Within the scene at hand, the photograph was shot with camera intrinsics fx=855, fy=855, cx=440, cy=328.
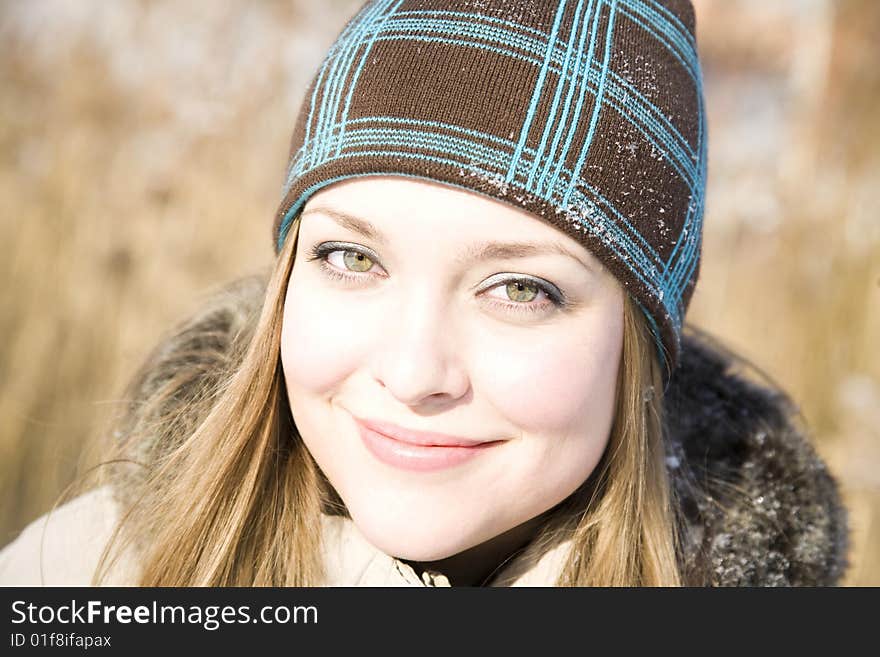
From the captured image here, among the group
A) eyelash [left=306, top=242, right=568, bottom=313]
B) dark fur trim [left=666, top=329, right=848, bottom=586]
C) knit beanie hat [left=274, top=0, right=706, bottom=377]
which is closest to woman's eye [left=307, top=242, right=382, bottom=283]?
eyelash [left=306, top=242, right=568, bottom=313]

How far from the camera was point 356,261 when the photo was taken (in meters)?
1.77

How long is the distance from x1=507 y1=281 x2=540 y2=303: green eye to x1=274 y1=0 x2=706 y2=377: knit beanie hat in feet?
0.43

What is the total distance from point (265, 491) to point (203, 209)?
2.34 m

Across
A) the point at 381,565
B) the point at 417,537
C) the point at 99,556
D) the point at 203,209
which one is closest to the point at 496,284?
the point at 417,537

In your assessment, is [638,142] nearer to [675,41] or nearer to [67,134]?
[675,41]

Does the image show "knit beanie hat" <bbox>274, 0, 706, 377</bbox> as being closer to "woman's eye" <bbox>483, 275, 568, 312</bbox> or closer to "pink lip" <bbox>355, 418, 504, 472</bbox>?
"woman's eye" <bbox>483, 275, 568, 312</bbox>

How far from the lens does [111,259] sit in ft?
12.5

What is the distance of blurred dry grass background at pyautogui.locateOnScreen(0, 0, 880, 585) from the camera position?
359 centimetres

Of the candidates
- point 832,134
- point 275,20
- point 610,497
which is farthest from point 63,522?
point 832,134

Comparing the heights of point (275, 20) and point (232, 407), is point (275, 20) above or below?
above

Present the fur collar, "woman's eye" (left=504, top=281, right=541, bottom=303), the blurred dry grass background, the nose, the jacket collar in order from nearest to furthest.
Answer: the nose, "woman's eye" (left=504, top=281, right=541, bottom=303), the jacket collar, the fur collar, the blurred dry grass background

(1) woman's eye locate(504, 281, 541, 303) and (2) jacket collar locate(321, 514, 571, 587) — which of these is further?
(2) jacket collar locate(321, 514, 571, 587)

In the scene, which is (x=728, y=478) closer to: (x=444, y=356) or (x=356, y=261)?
(x=444, y=356)

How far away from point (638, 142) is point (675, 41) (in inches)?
14.4
